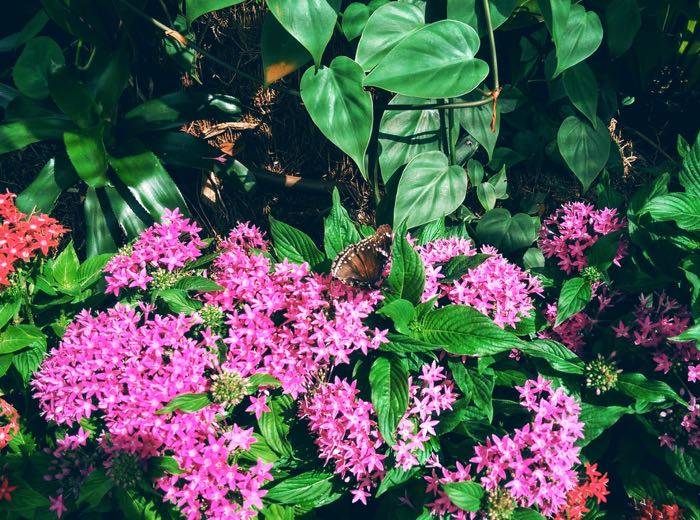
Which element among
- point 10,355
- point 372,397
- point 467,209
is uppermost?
point 10,355

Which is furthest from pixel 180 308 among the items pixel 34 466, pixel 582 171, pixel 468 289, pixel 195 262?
pixel 582 171

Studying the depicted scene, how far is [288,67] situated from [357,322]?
2.95 ft

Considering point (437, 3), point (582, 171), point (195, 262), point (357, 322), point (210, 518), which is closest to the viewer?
point (210, 518)

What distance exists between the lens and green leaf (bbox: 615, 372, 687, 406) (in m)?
1.53

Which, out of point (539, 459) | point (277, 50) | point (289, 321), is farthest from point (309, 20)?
point (539, 459)

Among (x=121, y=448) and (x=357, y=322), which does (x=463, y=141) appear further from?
(x=121, y=448)

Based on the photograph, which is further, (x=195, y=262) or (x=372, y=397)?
(x=195, y=262)

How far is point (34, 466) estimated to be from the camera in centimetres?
163

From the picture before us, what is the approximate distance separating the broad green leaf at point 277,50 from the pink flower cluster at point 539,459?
4.07 ft

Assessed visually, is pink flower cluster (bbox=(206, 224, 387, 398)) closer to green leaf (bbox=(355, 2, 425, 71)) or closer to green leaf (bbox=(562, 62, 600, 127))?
green leaf (bbox=(355, 2, 425, 71))

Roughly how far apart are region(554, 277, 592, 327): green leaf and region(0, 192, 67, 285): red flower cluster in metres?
1.49

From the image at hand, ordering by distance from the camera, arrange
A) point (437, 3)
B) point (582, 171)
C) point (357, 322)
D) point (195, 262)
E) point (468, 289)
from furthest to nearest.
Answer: point (582, 171), point (437, 3), point (195, 262), point (468, 289), point (357, 322)

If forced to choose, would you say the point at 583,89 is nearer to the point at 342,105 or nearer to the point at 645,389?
the point at 342,105

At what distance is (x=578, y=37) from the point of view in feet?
6.39
